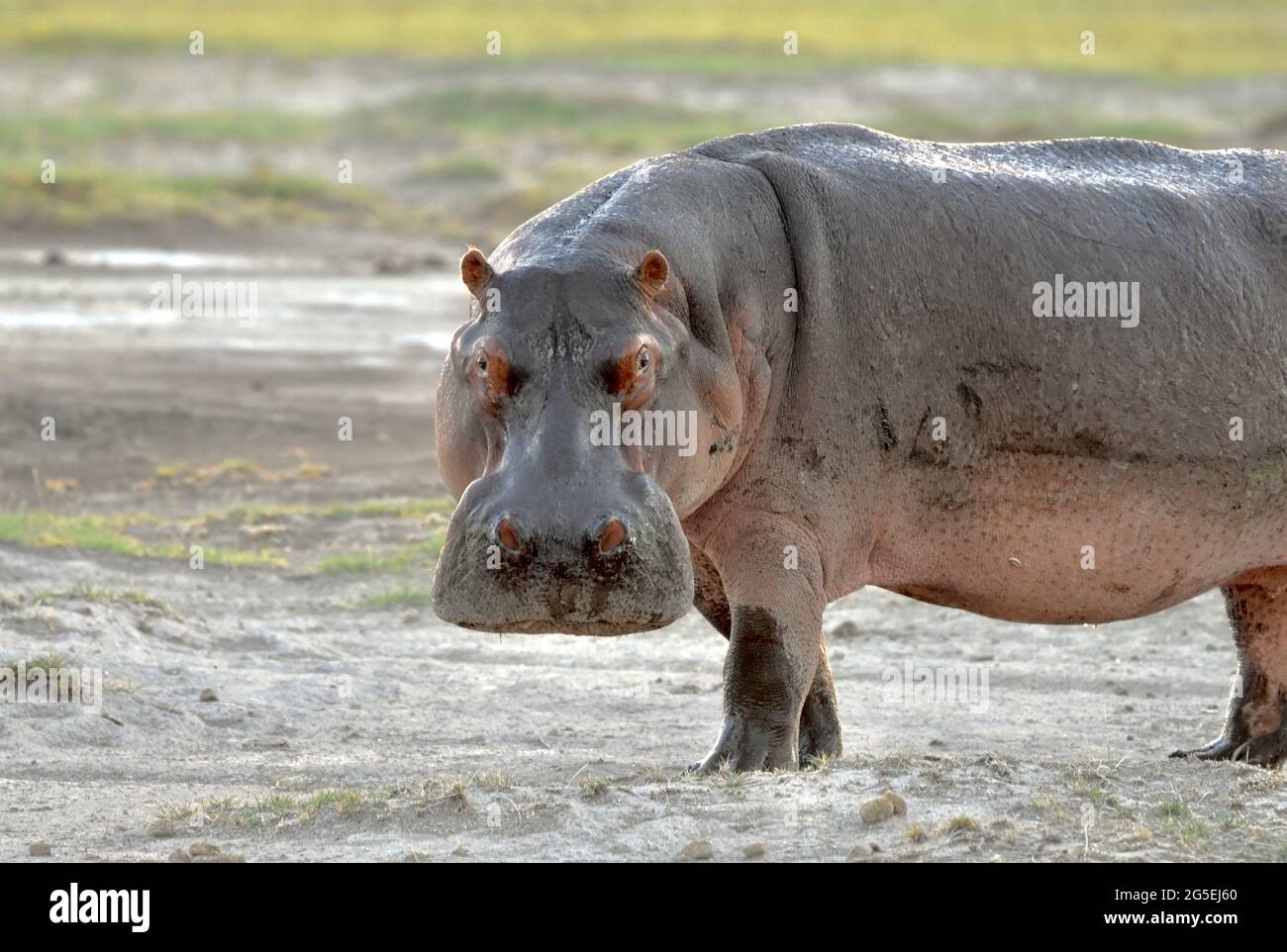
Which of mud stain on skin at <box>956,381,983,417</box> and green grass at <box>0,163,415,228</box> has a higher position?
green grass at <box>0,163,415,228</box>

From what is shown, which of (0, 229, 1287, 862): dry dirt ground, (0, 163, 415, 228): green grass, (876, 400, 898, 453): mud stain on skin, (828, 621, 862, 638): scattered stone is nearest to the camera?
(0, 229, 1287, 862): dry dirt ground

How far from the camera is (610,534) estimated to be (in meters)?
5.21

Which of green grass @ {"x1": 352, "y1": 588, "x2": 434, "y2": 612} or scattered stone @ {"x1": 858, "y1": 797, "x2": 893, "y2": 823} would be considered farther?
green grass @ {"x1": 352, "y1": 588, "x2": 434, "y2": 612}

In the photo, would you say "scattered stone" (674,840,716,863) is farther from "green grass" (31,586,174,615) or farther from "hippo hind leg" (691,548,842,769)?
"green grass" (31,586,174,615)

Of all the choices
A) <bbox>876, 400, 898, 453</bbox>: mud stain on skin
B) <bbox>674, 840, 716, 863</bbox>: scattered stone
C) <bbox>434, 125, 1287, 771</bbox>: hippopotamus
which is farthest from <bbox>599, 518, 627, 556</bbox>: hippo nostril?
<bbox>876, 400, 898, 453</bbox>: mud stain on skin

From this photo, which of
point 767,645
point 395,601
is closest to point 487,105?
point 395,601

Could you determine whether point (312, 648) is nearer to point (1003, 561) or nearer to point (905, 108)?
point (1003, 561)

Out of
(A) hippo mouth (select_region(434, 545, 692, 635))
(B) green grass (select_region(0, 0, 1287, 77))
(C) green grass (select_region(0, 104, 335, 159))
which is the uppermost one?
(B) green grass (select_region(0, 0, 1287, 77))

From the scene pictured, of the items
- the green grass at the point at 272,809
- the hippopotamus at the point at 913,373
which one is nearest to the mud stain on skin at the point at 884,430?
the hippopotamus at the point at 913,373

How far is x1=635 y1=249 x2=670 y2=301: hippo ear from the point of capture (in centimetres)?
558

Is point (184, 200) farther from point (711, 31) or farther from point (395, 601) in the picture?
point (711, 31)

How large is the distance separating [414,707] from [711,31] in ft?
163

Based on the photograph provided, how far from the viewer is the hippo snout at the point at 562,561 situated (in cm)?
521

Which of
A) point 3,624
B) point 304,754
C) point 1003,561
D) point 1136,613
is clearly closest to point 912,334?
point 1003,561
